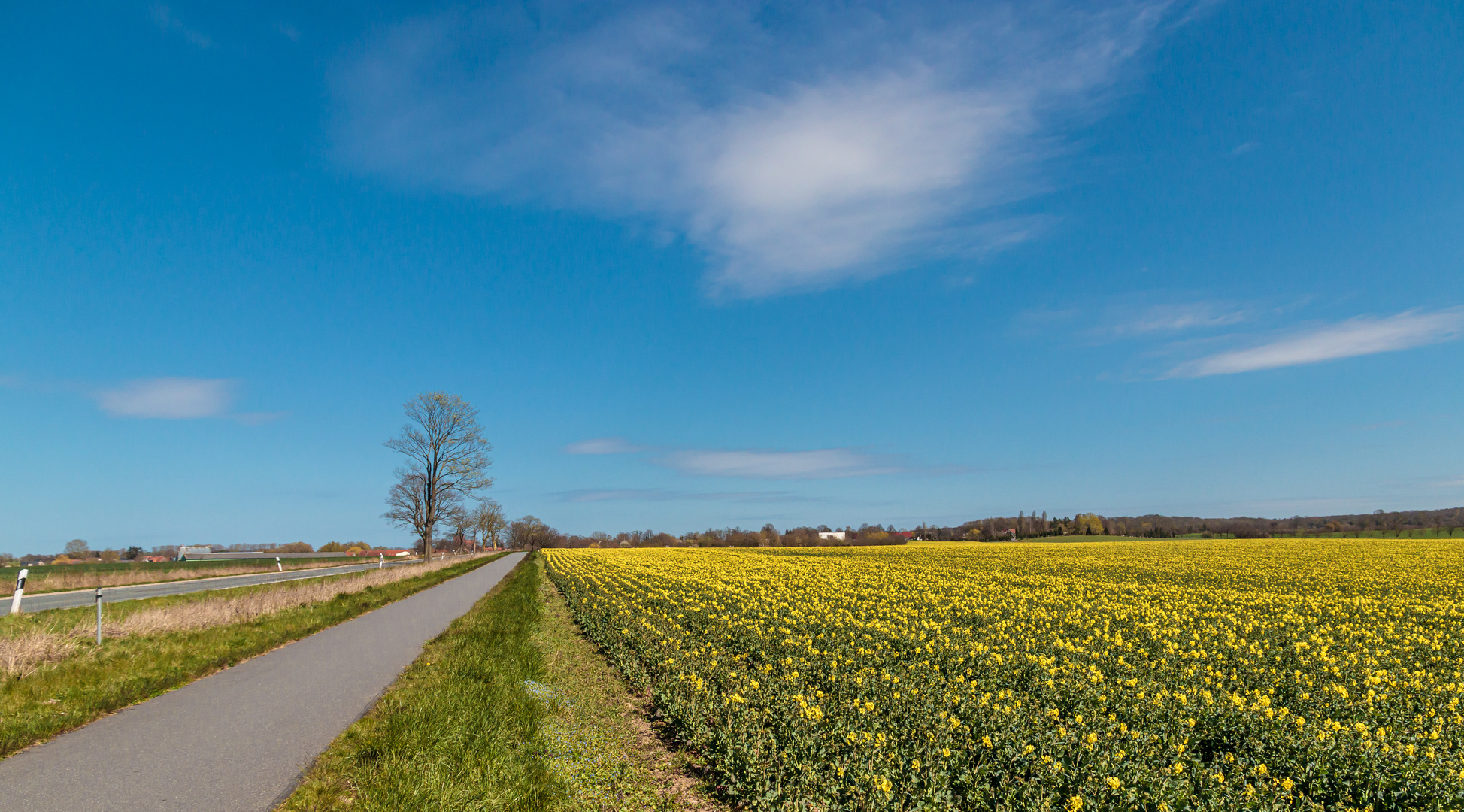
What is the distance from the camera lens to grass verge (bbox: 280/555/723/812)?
6.07m

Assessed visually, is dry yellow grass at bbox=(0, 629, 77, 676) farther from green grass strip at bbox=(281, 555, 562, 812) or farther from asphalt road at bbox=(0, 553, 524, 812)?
green grass strip at bbox=(281, 555, 562, 812)

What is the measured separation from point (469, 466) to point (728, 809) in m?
56.0

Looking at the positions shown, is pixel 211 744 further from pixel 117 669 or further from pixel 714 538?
pixel 714 538

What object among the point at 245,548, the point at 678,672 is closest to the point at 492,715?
the point at 678,672

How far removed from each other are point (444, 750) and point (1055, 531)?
129 meters

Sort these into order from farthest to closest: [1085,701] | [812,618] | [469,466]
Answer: [469,466], [812,618], [1085,701]

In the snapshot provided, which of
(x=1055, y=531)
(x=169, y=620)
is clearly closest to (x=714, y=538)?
(x=1055, y=531)

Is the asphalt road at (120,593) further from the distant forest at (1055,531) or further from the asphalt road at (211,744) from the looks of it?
the distant forest at (1055,531)

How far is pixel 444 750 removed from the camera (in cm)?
715

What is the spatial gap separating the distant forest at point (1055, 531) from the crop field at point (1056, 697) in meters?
91.2

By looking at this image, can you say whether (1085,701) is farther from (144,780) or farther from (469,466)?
(469,466)

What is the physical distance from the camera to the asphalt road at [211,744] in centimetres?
589

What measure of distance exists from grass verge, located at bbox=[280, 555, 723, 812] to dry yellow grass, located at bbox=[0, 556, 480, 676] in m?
5.66

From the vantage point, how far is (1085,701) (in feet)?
27.7
